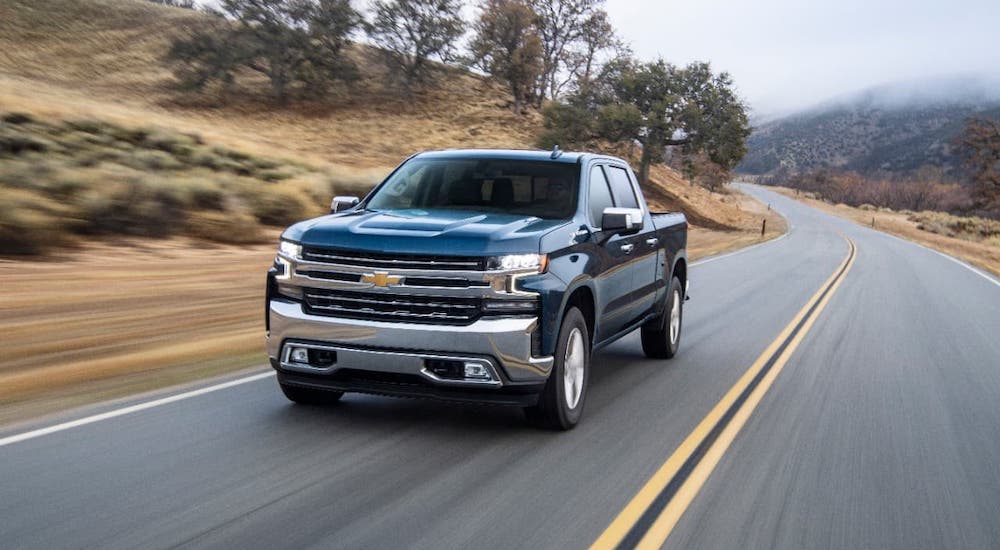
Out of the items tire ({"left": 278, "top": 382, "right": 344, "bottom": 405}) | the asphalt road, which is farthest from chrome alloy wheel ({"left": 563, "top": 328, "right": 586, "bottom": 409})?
tire ({"left": 278, "top": 382, "right": 344, "bottom": 405})

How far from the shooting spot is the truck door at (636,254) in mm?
7875

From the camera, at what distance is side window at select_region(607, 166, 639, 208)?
8.08m

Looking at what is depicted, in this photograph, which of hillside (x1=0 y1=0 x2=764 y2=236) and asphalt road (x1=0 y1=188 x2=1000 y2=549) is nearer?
asphalt road (x1=0 y1=188 x2=1000 y2=549)

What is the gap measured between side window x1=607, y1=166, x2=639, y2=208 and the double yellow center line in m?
1.81

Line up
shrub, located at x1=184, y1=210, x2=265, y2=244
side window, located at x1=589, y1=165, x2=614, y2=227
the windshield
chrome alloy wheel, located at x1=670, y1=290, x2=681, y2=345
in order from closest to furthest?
the windshield, side window, located at x1=589, y1=165, x2=614, y2=227, chrome alloy wheel, located at x1=670, y1=290, x2=681, y2=345, shrub, located at x1=184, y1=210, x2=265, y2=244

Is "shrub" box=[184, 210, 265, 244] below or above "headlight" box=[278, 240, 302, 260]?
below

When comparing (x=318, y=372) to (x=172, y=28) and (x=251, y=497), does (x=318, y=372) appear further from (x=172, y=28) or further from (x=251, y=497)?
(x=172, y=28)

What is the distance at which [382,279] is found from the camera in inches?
225

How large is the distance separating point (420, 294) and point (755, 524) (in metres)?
2.23

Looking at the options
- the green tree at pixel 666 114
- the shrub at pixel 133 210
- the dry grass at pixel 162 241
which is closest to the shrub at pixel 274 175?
the dry grass at pixel 162 241

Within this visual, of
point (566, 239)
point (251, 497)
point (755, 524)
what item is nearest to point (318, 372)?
point (251, 497)

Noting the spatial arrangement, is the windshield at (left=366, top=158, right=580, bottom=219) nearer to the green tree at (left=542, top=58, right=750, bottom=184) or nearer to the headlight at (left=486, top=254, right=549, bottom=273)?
the headlight at (left=486, top=254, right=549, bottom=273)

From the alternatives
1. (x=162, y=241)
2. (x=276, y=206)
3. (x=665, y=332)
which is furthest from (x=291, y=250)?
(x=276, y=206)

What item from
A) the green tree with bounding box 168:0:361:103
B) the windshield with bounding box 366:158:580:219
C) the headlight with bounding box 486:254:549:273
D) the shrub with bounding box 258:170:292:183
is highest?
the green tree with bounding box 168:0:361:103
